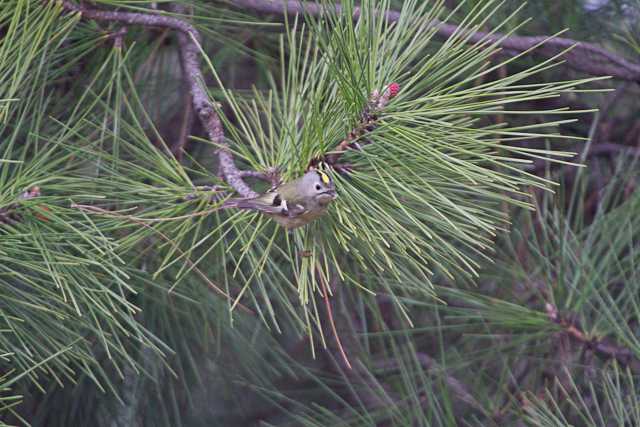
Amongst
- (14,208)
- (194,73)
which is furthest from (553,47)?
(14,208)

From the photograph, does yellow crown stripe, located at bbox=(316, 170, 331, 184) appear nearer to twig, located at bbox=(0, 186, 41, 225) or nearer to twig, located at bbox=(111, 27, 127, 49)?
twig, located at bbox=(0, 186, 41, 225)

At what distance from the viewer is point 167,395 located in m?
1.62

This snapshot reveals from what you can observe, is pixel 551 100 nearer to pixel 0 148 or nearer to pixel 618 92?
pixel 618 92

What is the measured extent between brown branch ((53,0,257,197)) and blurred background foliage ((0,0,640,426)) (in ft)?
0.08

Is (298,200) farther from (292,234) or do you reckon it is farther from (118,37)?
(118,37)

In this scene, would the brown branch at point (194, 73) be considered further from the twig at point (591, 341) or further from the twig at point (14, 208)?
the twig at point (591, 341)

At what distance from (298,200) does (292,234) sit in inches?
8.6

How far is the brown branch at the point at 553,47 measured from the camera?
135 cm

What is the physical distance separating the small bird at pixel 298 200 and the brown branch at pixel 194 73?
49 millimetres

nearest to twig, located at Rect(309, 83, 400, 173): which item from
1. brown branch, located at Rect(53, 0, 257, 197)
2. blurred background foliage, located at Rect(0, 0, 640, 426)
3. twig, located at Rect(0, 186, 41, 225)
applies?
blurred background foliage, located at Rect(0, 0, 640, 426)

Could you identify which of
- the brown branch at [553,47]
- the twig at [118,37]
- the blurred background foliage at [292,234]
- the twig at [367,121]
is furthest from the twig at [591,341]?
the twig at [118,37]

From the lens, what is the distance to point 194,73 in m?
1.20

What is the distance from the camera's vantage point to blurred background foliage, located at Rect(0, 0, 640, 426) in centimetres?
99

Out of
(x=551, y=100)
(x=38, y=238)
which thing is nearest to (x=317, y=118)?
(x=38, y=238)
